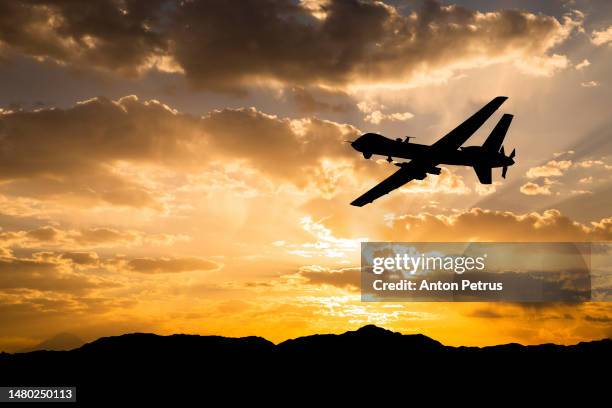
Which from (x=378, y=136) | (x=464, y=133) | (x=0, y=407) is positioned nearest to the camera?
(x=378, y=136)

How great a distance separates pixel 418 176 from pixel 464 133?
5.68m

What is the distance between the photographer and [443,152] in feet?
151

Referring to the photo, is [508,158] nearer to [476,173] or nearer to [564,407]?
[476,173]

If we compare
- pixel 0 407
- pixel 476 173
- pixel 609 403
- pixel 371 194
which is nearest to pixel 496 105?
pixel 476 173

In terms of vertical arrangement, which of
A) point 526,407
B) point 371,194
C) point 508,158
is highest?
point 508,158

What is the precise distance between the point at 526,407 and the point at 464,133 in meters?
191

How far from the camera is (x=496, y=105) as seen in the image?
45.0 m

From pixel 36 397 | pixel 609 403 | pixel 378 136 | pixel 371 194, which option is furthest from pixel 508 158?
pixel 36 397

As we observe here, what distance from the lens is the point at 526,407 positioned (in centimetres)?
19912

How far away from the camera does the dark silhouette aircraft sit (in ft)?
140

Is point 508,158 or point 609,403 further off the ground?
point 508,158

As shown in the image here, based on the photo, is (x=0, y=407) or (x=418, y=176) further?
(x=0, y=407)

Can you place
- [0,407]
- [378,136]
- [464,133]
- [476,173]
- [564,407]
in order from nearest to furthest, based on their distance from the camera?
[378,136] → [464,133] → [476,173] → [0,407] → [564,407]

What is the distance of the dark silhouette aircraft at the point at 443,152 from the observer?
42625 millimetres
